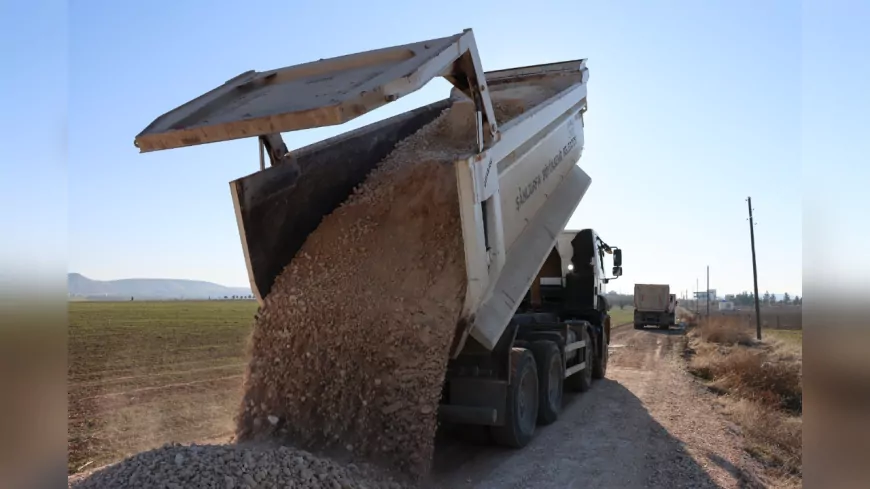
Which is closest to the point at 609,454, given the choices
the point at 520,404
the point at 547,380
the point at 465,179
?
the point at 520,404

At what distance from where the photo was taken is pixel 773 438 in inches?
298

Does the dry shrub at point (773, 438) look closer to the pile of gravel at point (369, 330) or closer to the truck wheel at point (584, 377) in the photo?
the truck wheel at point (584, 377)

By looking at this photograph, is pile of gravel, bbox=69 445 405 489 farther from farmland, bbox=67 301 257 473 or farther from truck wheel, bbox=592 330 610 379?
truck wheel, bbox=592 330 610 379

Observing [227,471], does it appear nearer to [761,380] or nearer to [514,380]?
[514,380]

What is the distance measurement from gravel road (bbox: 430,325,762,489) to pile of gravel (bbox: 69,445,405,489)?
129 cm

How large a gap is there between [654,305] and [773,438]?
1039 inches

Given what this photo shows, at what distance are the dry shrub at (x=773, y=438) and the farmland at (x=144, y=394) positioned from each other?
5557 mm

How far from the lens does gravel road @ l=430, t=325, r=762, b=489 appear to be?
548cm

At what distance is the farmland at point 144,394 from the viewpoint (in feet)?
22.1

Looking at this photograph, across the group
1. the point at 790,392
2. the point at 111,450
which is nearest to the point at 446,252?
the point at 111,450

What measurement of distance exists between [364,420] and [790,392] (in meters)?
9.26

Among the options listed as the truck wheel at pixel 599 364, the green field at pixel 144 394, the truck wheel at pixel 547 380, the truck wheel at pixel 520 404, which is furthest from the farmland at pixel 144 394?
the truck wheel at pixel 599 364

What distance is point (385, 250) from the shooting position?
5516 millimetres

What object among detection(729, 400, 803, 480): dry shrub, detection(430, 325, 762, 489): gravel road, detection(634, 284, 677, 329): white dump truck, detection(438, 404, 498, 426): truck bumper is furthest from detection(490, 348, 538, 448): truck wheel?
detection(634, 284, 677, 329): white dump truck
